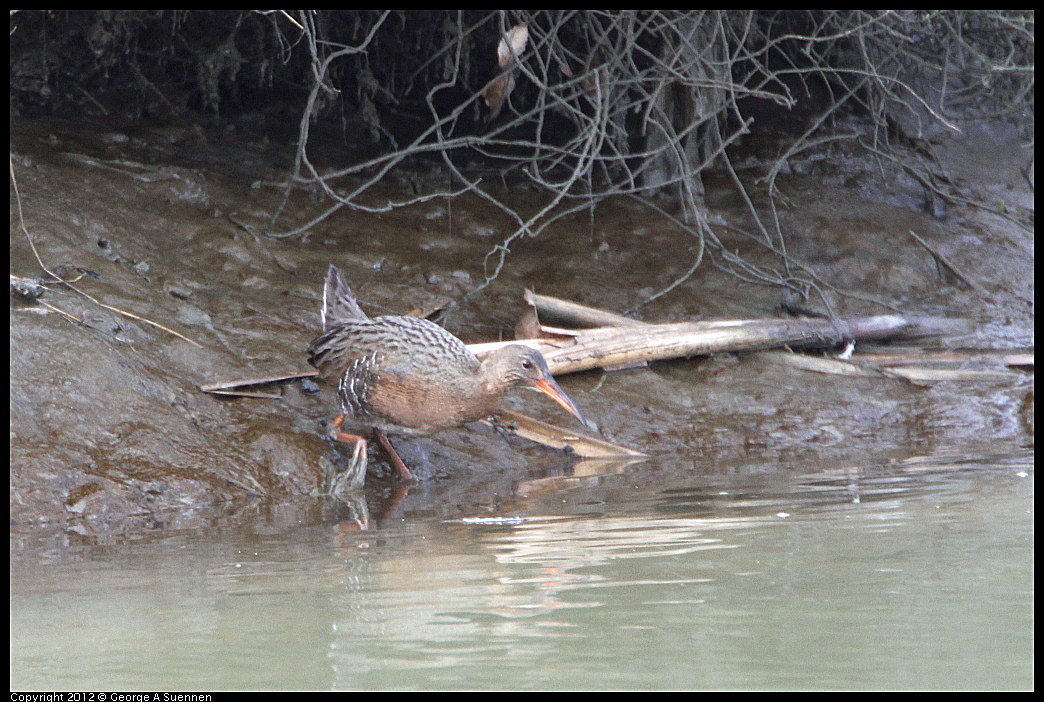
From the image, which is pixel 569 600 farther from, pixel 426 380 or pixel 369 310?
pixel 369 310

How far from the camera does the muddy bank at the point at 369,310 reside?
609 centimetres

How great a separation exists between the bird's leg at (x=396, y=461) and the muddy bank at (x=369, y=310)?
10 centimetres

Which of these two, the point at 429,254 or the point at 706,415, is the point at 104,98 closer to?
the point at 429,254

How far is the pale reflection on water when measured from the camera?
9.51 feet

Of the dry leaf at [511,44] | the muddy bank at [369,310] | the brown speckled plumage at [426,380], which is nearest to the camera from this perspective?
the muddy bank at [369,310]

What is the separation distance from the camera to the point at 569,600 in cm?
360

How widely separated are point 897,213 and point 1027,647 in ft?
25.9

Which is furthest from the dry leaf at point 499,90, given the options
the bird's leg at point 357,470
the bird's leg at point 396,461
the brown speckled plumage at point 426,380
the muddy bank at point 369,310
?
the bird's leg at point 357,470

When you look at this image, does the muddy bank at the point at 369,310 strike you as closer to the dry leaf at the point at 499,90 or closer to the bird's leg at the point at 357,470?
the bird's leg at the point at 357,470

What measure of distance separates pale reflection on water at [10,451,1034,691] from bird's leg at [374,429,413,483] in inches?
43.3

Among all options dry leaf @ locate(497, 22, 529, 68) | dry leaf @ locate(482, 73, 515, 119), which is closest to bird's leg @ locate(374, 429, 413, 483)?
dry leaf @ locate(497, 22, 529, 68)

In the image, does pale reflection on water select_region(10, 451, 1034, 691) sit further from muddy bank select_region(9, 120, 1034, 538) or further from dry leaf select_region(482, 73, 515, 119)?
dry leaf select_region(482, 73, 515, 119)

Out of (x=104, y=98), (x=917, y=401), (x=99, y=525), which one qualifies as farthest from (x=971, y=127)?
(x=99, y=525)

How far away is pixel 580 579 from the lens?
3.88 meters
